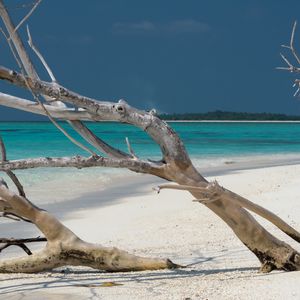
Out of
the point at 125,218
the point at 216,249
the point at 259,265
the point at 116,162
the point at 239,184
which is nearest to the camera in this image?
the point at 116,162

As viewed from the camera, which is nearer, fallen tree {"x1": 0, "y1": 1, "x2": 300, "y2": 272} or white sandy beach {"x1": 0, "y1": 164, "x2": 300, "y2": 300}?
white sandy beach {"x1": 0, "y1": 164, "x2": 300, "y2": 300}

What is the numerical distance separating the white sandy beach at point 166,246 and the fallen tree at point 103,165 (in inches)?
5.8

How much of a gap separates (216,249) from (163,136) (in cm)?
219

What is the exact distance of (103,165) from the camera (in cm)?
470

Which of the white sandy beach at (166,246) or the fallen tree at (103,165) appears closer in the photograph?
the white sandy beach at (166,246)

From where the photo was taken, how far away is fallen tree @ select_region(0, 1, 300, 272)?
15.5ft

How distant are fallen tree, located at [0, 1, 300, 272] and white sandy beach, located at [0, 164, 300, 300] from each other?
147 millimetres

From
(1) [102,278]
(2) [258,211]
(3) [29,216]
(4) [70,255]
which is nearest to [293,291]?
(2) [258,211]

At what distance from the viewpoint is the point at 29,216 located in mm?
5453

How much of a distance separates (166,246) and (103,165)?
272 cm

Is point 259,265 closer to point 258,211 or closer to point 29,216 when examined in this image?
point 258,211

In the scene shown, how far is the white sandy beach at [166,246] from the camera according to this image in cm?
456

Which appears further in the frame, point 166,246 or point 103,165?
point 166,246

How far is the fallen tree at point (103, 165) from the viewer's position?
4.72 meters
